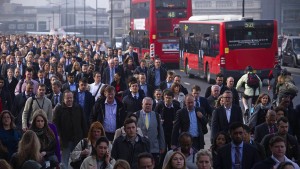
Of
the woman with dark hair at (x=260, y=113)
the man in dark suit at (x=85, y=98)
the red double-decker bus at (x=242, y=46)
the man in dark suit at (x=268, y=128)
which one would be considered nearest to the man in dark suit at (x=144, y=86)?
the man in dark suit at (x=85, y=98)

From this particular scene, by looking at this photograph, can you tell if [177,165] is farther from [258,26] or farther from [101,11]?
[101,11]

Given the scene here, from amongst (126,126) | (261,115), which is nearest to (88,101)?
(261,115)

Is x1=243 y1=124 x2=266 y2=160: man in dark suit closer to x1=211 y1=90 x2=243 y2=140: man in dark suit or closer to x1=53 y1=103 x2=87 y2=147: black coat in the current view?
x1=211 y1=90 x2=243 y2=140: man in dark suit

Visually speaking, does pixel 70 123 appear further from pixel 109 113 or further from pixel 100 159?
pixel 100 159

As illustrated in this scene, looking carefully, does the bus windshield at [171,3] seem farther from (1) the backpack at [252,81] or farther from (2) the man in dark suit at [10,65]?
(1) the backpack at [252,81]

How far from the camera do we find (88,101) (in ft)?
51.2

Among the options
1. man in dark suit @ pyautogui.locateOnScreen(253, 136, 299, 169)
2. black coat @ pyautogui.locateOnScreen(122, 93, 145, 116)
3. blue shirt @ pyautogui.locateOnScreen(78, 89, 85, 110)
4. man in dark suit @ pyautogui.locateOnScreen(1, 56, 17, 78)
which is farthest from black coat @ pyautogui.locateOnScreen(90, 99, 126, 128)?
man in dark suit @ pyautogui.locateOnScreen(1, 56, 17, 78)

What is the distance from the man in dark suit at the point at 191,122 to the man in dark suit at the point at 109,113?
1280 mm

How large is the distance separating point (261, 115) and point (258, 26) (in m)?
18.8

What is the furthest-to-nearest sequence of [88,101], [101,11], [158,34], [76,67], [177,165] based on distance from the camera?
[101,11]
[158,34]
[76,67]
[88,101]
[177,165]

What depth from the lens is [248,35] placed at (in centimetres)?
3262

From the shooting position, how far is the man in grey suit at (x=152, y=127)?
42.5ft

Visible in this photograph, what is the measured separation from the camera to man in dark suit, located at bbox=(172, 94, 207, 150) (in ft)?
43.5

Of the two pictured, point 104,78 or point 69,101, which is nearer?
point 69,101
